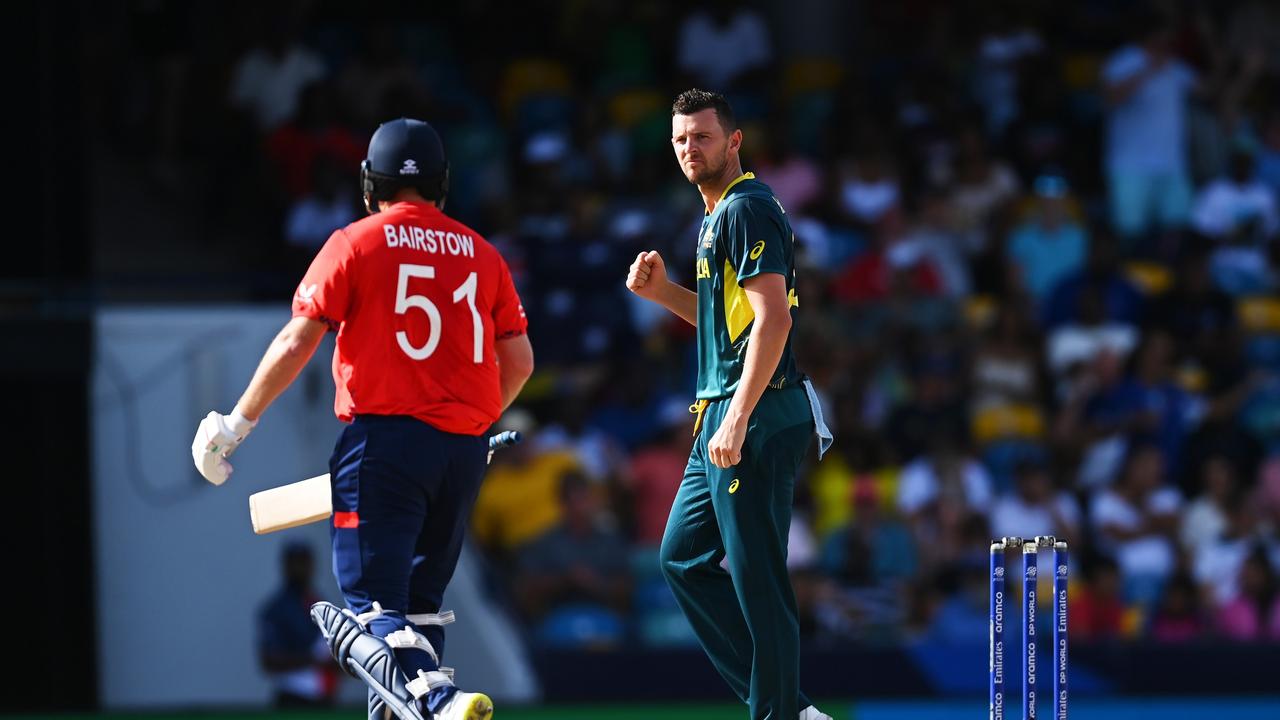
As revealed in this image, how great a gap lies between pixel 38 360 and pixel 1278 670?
8.17 m

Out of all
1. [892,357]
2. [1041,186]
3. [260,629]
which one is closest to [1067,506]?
[892,357]

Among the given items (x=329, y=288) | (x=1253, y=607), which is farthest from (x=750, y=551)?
(x=1253, y=607)

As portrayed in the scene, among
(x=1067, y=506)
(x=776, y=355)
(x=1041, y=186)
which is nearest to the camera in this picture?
(x=776, y=355)

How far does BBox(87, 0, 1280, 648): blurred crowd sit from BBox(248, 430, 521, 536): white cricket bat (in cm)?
513

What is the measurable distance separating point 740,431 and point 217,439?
1.76 m

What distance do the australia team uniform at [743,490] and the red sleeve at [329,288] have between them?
45.8 inches

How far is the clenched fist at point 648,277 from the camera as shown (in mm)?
6504

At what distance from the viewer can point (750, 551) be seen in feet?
20.1

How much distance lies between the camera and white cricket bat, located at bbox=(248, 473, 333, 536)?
653cm

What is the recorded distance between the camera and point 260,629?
12.2 meters

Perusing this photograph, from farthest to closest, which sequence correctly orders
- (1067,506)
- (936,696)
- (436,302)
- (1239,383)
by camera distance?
(1239,383)
(1067,506)
(936,696)
(436,302)

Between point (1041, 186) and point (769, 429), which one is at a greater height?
point (1041, 186)

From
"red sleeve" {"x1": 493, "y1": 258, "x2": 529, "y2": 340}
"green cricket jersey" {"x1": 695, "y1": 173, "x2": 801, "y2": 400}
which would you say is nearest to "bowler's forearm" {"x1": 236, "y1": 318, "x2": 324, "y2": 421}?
"red sleeve" {"x1": 493, "y1": 258, "x2": 529, "y2": 340}

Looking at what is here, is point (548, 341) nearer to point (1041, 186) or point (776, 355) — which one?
point (1041, 186)
